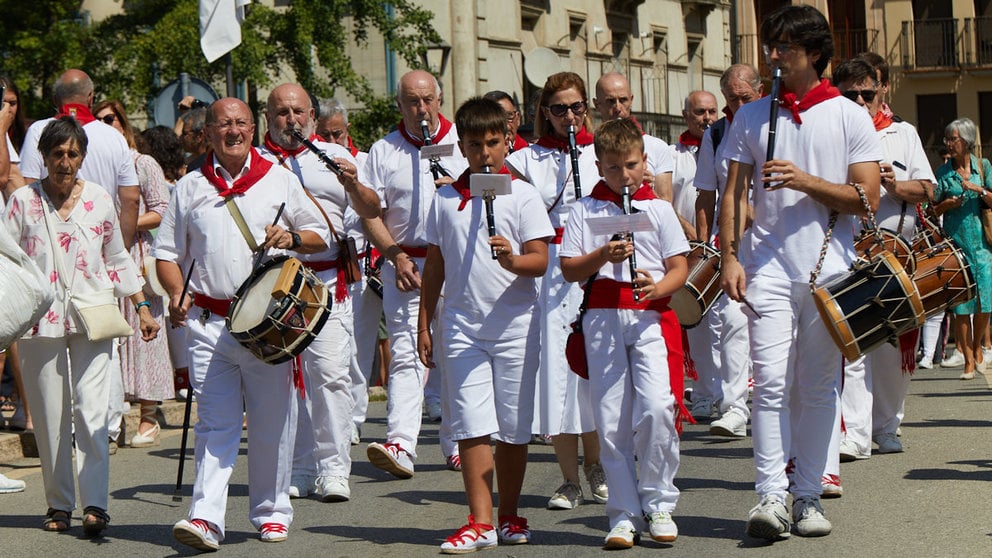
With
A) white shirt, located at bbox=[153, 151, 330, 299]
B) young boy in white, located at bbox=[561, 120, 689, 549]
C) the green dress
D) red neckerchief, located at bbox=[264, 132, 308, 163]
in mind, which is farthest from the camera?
the green dress

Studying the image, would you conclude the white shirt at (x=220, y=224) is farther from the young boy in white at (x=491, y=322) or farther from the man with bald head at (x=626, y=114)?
the man with bald head at (x=626, y=114)

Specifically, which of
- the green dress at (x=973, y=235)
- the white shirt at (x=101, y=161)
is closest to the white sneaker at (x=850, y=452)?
the white shirt at (x=101, y=161)

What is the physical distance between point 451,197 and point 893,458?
146 inches

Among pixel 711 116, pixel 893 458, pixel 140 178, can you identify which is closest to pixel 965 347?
pixel 711 116

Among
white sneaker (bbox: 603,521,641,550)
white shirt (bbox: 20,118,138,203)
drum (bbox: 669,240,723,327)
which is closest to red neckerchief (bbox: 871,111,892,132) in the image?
drum (bbox: 669,240,723,327)

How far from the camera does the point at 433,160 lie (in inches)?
387

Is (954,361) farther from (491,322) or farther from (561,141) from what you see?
(491,322)

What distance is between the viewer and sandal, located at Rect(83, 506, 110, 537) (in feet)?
29.1

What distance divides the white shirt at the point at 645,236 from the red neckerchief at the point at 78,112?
4.63 metres

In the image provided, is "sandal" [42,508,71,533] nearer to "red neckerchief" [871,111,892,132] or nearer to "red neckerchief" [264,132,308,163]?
"red neckerchief" [264,132,308,163]

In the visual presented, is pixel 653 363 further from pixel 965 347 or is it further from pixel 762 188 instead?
pixel 965 347

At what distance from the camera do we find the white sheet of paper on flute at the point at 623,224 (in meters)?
7.64

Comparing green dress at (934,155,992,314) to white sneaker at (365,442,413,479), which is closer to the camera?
white sneaker at (365,442,413,479)

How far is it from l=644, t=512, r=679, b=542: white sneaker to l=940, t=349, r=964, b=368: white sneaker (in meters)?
10.9
